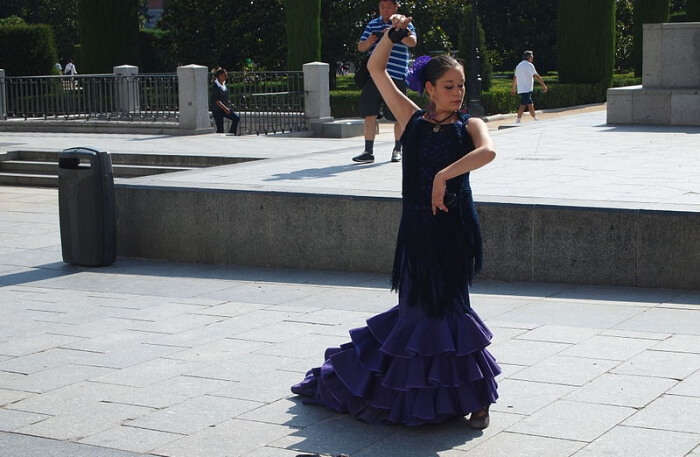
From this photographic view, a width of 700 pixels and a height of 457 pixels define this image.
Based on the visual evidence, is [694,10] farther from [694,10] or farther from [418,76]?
[418,76]

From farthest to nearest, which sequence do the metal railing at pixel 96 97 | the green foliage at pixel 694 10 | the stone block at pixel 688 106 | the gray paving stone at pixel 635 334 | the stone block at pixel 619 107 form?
1. the green foliage at pixel 694 10
2. the metal railing at pixel 96 97
3. the stone block at pixel 619 107
4. the stone block at pixel 688 106
5. the gray paving stone at pixel 635 334

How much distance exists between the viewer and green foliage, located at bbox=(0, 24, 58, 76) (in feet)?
105

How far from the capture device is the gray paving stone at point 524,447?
16.0ft

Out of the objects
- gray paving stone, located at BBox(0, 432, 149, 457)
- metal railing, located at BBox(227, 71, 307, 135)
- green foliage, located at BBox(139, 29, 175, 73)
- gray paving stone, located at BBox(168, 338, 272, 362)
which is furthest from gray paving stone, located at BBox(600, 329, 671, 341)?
green foliage, located at BBox(139, 29, 175, 73)

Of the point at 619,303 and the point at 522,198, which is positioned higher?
the point at 522,198

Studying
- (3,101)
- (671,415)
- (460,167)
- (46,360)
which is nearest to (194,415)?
(46,360)

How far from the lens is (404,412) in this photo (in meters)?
5.21

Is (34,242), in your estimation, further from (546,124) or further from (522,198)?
(546,124)

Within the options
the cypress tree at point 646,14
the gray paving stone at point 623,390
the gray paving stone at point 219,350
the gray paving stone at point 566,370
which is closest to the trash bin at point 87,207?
the gray paving stone at point 219,350

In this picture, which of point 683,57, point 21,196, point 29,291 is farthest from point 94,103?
point 29,291

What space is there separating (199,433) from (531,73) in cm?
2100

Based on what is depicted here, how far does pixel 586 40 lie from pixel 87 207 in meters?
29.1

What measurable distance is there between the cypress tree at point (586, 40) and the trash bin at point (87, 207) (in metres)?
28.4

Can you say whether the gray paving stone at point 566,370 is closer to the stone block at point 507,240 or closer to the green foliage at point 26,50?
the stone block at point 507,240
